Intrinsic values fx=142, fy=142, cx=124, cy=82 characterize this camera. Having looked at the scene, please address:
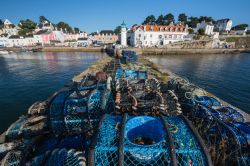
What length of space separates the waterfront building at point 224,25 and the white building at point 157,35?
57385 millimetres

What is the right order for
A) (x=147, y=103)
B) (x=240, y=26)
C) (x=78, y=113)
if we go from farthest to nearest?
(x=240, y=26)
(x=147, y=103)
(x=78, y=113)

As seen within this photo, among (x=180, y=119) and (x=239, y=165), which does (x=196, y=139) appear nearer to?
(x=180, y=119)

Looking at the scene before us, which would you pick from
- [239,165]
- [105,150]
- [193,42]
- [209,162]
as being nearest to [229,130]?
[239,165]

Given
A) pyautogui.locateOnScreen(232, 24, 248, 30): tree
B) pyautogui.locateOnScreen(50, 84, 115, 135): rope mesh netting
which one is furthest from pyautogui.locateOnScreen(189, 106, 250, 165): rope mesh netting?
pyautogui.locateOnScreen(232, 24, 248, 30): tree

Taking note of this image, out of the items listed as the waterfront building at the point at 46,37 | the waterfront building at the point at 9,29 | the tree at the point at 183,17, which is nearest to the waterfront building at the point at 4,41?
the waterfront building at the point at 46,37

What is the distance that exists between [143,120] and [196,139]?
1.48 meters

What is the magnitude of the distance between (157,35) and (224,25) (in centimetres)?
6938

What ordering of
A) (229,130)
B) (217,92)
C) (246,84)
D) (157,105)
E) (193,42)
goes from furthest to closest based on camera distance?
(193,42), (246,84), (217,92), (157,105), (229,130)

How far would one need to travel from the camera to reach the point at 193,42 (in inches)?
2299

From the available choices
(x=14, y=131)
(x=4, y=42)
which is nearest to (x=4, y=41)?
(x=4, y=42)

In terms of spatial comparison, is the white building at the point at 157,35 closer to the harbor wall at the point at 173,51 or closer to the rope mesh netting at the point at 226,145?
the harbor wall at the point at 173,51

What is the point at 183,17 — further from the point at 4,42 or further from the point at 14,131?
the point at 14,131

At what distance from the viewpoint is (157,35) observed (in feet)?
198

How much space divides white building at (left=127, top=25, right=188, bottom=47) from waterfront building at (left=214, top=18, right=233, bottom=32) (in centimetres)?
5738
